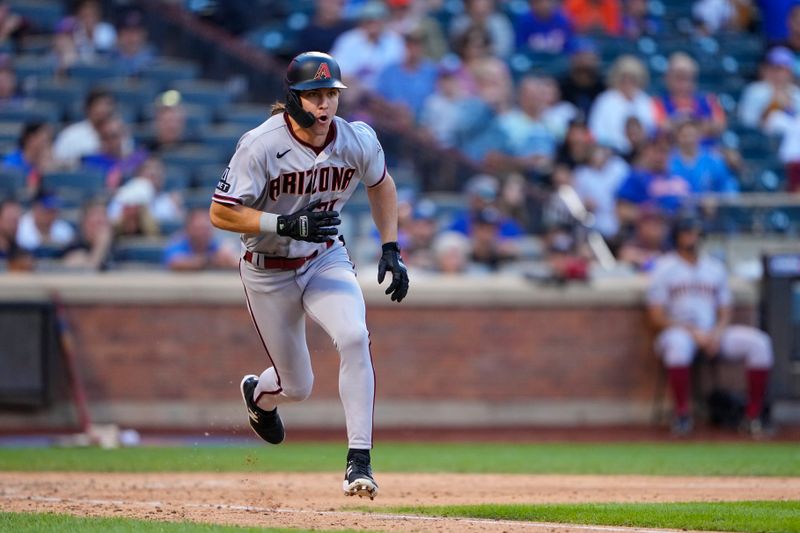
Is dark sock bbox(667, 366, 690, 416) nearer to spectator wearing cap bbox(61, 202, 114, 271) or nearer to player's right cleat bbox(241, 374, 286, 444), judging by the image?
spectator wearing cap bbox(61, 202, 114, 271)

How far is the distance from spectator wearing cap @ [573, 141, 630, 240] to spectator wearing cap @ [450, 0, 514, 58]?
2679 mm

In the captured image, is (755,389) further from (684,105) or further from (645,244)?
(684,105)

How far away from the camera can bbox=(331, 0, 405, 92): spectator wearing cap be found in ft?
51.0

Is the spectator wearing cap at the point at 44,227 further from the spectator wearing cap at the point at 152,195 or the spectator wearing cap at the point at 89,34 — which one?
the spectator wearing cap at the point at 89,34

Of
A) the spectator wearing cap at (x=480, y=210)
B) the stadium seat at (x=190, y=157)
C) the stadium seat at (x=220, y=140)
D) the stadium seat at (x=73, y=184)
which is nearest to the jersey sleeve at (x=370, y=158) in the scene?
the spectator wearing cap at (x=480, y=210)

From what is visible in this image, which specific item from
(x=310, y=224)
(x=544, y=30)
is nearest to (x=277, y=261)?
(x=310, y=224)

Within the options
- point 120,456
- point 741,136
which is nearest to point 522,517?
point 120,456

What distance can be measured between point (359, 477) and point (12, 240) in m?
6.80

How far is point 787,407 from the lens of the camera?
1333 centimetres

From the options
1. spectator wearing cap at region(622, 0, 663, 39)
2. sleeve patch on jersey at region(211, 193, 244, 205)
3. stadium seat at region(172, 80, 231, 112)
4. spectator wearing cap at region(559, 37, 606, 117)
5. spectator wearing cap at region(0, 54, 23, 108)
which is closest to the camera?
sleeve patch on jersey at region(211, 193, 244, 205)

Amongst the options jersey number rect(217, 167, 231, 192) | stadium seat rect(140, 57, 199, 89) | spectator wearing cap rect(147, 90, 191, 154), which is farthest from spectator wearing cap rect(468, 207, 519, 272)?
jersey number rect(217, 167, 231, 192)

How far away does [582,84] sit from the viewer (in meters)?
16.0

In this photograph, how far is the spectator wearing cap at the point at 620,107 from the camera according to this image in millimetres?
15375

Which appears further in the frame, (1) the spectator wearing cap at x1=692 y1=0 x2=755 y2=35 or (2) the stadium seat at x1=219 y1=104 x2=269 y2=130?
(1) the spectator wearing cap at x1=692 y1=0 x2=755 y2=35
